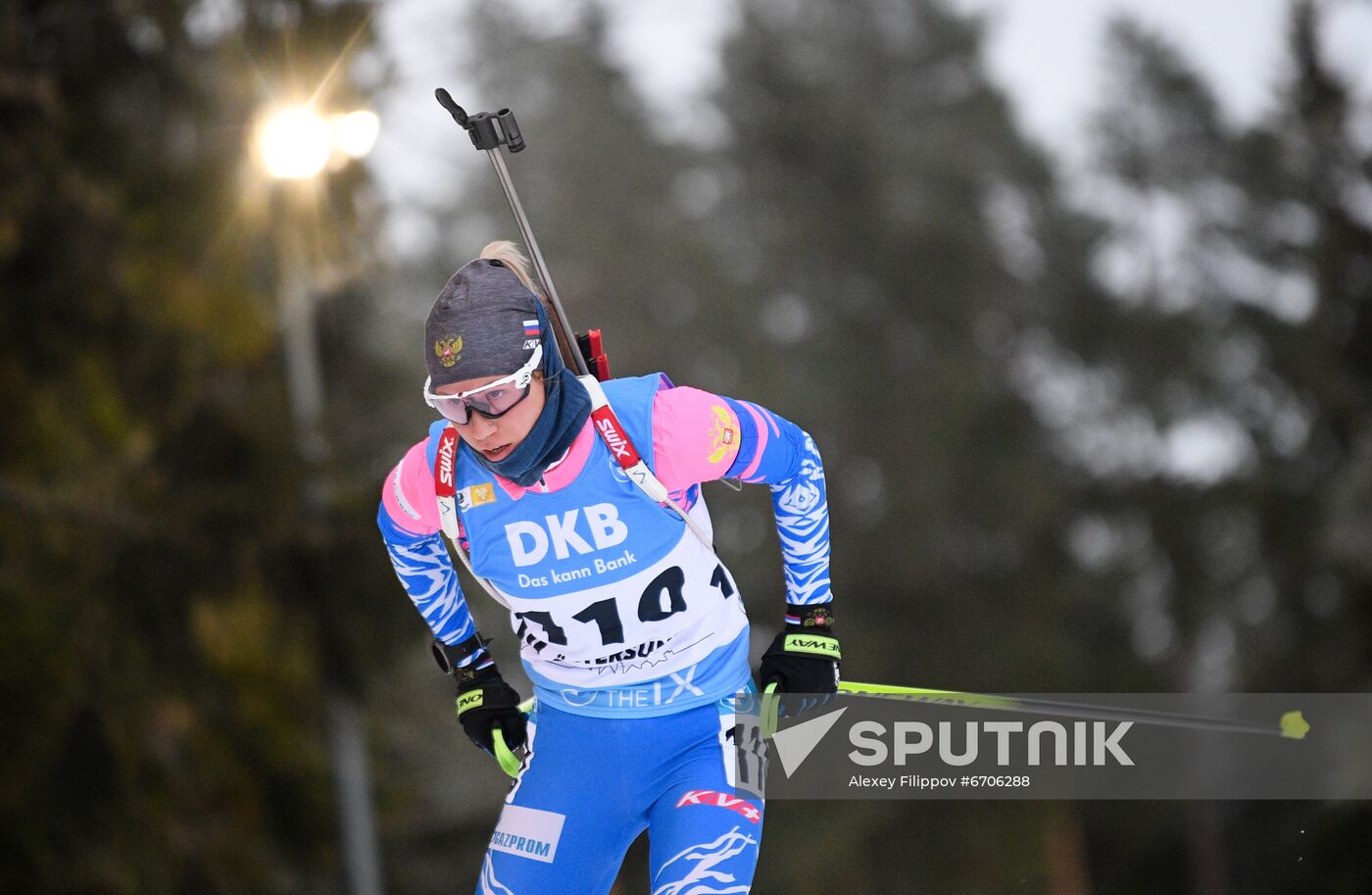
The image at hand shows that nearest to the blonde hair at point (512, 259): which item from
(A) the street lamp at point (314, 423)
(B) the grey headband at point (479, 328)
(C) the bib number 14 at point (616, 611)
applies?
(B) the grey headband at point (479, 328)

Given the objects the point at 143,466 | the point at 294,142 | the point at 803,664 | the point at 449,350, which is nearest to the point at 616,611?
the point at 803,664

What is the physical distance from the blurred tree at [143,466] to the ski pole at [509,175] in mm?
5874

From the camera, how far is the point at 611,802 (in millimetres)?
3545

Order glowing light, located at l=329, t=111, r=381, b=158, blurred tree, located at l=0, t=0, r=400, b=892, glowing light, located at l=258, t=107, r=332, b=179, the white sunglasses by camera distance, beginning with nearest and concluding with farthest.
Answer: the white sunglasses → glowing light, located at l=329, t=111, r=381, b=158 → glowing light, located at l=258, t=107, r=332, b=179 → blurred tree, located at l=0, t=0, r=400, b=892

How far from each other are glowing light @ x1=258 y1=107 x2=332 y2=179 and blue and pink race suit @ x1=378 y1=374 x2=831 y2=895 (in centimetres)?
483

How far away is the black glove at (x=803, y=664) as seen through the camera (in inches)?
145

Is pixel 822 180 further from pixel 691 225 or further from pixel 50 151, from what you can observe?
pixel 50 151

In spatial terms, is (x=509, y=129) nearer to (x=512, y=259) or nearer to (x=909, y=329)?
(x=512, y=259)

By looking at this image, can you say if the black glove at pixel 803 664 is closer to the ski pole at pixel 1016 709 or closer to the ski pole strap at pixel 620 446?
the ski pole at pixel 1016 709

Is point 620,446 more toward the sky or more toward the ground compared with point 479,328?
more toward the ground

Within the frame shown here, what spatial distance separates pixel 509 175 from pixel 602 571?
3.40 ft

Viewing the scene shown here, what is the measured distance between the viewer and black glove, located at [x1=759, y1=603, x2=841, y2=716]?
3.69 metres

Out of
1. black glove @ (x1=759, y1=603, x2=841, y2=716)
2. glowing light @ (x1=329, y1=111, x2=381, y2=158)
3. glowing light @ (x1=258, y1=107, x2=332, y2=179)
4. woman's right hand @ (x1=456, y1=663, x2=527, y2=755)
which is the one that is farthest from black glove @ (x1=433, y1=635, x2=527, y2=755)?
glowing light @ (x1=258, y1=107, x2=332, y2=179)

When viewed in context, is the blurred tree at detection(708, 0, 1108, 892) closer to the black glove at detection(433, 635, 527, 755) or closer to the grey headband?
the black glove at detection(433, 635, 527, 755)
